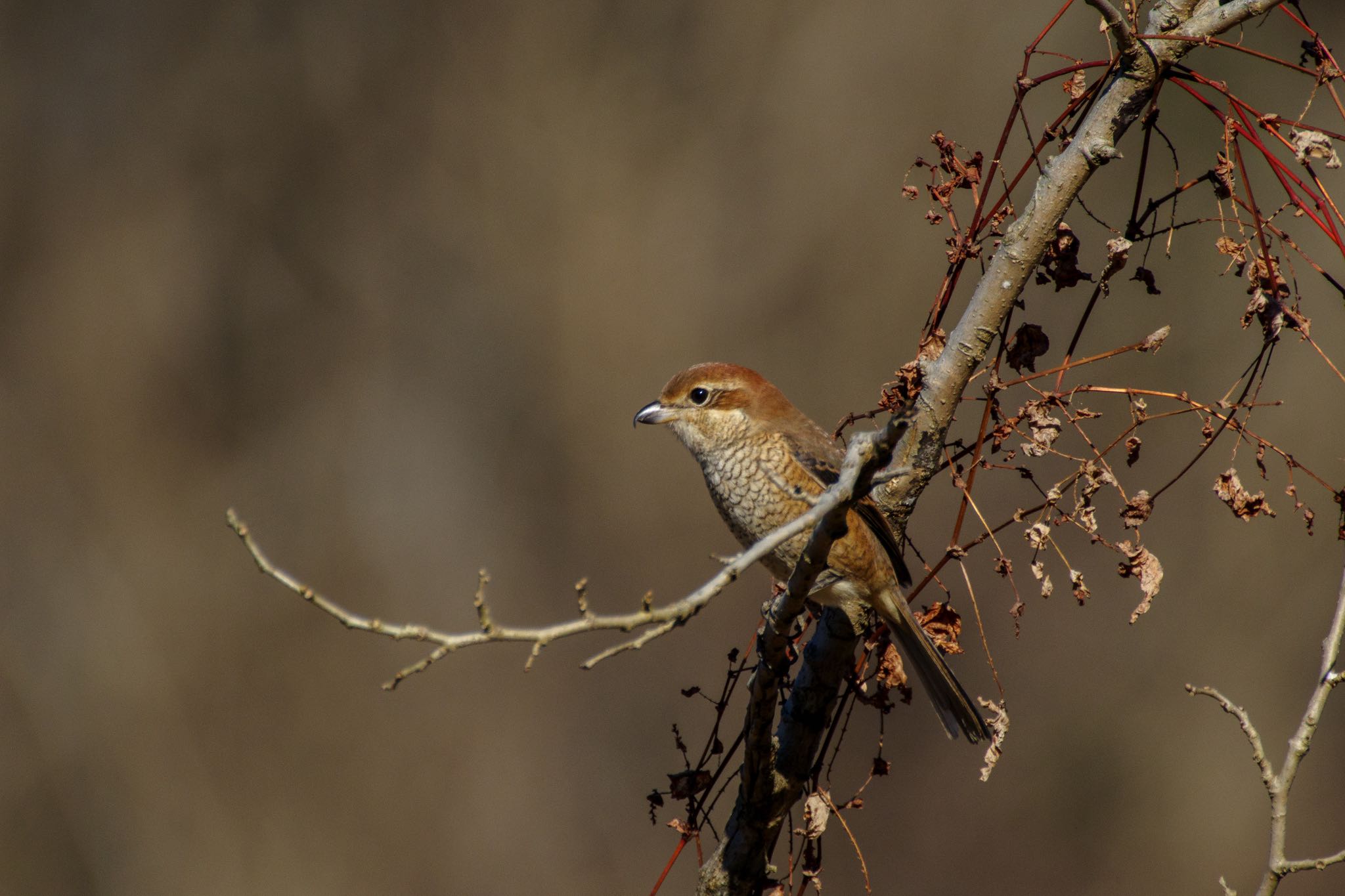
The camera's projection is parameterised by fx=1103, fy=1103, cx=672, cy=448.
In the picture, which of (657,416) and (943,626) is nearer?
(943,626)

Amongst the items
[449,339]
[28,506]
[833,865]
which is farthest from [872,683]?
[28,506]

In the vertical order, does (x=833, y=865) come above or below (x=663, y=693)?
below

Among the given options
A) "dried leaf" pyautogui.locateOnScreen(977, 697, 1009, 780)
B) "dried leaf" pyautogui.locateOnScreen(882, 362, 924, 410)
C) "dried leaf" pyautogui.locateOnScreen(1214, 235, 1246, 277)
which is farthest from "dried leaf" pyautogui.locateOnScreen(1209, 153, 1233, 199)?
"dried leaf" pyautogui.locateOnScreen(977, 697, 1009, 780)

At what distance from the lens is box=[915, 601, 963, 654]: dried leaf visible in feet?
8.75

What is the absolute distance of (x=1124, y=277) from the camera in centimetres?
729

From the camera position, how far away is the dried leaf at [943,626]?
8.75ft

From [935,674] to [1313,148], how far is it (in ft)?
5.32

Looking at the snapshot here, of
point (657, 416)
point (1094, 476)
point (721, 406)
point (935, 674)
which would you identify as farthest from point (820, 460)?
point (1094, 476)

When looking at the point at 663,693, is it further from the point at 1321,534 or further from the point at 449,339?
the point at 1321,534

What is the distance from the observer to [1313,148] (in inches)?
87.7

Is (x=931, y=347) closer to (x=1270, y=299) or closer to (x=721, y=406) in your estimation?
(x=1270, y=299)

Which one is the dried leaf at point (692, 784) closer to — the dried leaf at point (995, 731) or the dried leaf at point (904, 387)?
the dried leaf at point (995, 731)

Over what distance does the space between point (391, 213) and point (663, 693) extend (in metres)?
4.48

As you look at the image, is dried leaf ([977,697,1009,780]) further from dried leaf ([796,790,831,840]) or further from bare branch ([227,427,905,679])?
bare branch ([227,427,905,679])
